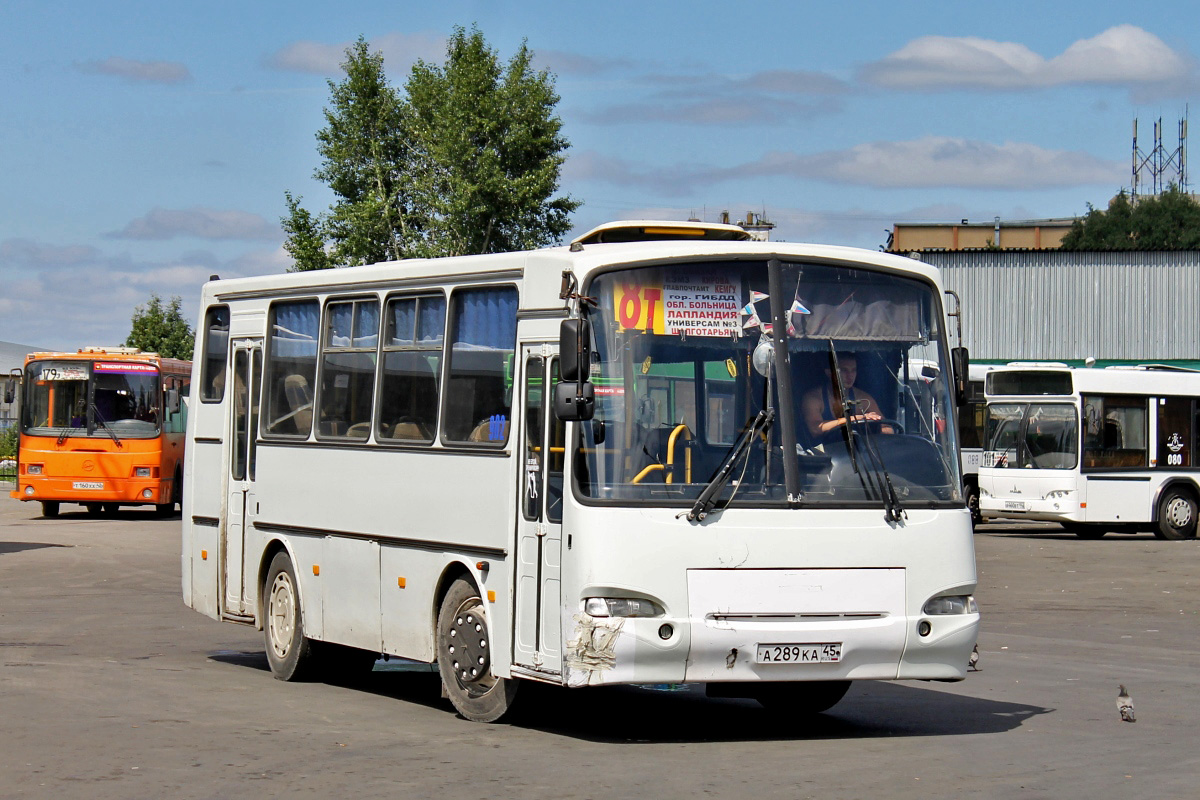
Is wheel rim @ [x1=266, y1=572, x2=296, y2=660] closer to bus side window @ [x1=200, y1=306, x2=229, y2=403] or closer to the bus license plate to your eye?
bus side window @ [x1=200, y1=306, x2=229, y2=403]

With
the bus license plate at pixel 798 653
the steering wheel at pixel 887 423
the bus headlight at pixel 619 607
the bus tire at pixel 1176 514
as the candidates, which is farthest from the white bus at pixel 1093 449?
the bus headlight at pixel 619 607

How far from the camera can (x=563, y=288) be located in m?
9.63

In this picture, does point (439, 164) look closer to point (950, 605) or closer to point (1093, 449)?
point (1093, 449)

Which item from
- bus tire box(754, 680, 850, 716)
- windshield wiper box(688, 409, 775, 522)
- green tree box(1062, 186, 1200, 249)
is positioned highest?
green tree box(1062, 186, 1200, 249)

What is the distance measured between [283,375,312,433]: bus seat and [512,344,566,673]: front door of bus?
309 centimetres

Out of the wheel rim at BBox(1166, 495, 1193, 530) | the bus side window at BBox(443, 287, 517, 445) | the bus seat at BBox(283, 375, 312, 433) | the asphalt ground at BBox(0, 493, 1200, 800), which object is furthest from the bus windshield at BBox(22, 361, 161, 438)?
the bus side window at BBox(443, 287, 517, 445)

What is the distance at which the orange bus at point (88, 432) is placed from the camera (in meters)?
34.6

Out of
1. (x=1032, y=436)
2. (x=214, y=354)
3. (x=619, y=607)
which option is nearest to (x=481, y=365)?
(x=619, y=607)

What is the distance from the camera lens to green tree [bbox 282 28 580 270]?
5325 cm

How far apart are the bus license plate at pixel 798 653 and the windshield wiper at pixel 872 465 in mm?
815

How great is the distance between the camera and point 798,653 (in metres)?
9.43

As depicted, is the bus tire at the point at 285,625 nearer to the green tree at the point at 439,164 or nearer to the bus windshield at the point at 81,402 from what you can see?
the bus windshield at the point at 81,402

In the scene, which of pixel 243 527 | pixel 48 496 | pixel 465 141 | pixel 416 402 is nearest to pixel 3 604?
pixel 243 527

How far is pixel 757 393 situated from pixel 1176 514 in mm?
24148
